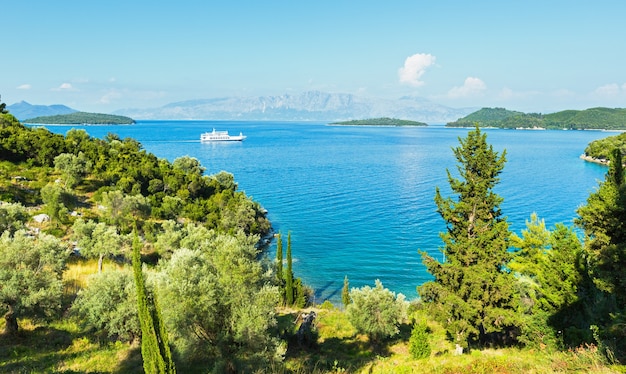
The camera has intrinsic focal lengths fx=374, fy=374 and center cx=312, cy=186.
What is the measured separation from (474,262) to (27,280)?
25528 mm

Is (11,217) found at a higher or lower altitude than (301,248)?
higher

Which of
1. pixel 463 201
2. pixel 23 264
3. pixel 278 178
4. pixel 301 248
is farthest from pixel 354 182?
pixel 23 264

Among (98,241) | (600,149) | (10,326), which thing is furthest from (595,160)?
(10,326)

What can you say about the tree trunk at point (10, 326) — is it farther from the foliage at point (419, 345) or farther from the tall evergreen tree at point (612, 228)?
the tall evergreen tree at point (612, 228)

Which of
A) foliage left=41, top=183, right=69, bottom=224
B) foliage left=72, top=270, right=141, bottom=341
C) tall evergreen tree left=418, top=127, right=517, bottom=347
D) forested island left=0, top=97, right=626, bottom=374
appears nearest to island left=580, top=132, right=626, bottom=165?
forested island left=0, top=97, right=626, bottom=374

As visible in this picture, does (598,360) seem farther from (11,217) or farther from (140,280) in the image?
(11,217)

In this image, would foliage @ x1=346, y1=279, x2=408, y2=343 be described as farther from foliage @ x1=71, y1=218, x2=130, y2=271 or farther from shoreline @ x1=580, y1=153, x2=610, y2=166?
shoreline @ x1=580, y1=153, x2=610, y2=166

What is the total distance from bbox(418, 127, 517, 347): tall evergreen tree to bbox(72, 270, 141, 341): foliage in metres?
17.3

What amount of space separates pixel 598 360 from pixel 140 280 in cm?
1509

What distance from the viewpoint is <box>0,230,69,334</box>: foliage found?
61.9ft

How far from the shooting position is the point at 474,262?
78.5 feet

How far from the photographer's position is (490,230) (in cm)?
2362

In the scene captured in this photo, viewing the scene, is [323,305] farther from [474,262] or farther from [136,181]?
[136,181]

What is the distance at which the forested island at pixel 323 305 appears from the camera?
50.7 ft
